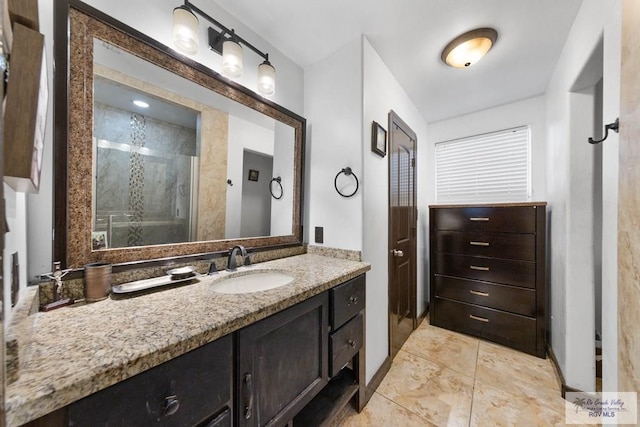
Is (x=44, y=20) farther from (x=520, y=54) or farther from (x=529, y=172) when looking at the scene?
(x=529, y=172)

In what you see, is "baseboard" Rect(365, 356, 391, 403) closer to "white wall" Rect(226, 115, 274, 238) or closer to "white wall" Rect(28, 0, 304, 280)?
"white wall" Rect(226, 115, 274, 238)

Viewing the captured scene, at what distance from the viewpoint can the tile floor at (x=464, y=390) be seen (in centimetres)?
139

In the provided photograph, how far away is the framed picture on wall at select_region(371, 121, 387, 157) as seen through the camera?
1.62 meters

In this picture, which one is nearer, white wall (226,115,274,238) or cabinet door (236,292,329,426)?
cabinet door (236,292,329,426)

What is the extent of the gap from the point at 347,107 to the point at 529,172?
2.16 metres

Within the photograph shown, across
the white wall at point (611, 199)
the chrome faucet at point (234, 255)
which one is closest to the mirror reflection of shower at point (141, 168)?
the chrome faucet at point (234, 255)

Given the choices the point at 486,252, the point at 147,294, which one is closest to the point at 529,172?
the point at 486,252

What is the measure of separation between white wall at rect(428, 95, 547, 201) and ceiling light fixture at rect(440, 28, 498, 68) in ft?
3.77

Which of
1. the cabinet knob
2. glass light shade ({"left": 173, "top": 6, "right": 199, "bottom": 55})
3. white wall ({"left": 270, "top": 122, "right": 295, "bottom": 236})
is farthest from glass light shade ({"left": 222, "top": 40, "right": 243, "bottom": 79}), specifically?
the cabinet knob

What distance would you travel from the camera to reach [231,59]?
1245mm

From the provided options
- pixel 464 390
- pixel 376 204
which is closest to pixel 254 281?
pixel 376 204

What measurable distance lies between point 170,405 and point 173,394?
2 centimetres

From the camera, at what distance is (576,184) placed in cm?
150

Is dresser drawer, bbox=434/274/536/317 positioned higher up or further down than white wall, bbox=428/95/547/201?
further down
